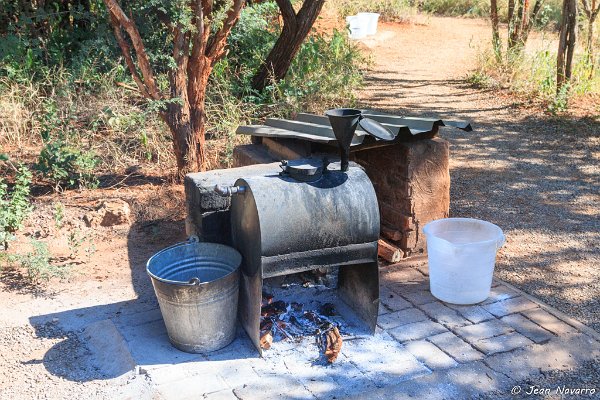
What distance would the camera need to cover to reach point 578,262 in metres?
5.11

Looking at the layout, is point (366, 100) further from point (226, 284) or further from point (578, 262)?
point (226, 284)

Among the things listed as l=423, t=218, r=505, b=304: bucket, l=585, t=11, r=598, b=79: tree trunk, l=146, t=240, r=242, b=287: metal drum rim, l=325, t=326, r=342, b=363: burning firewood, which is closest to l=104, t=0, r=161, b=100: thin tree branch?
l=146, t=240, r=242, b=287: metal drum rim

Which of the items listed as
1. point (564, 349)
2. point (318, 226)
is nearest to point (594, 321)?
point (564, 349)

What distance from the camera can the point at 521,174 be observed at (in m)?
6.90

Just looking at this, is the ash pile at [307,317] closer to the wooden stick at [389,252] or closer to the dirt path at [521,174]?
the wooden stick at [389,252]

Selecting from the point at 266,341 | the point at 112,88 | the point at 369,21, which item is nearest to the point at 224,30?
the point at 112,88

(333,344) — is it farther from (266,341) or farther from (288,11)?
(288,11)

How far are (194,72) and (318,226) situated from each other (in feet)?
9.87

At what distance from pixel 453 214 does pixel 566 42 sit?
4199 millimetres

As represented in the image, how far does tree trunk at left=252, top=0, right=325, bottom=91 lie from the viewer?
27.4ft

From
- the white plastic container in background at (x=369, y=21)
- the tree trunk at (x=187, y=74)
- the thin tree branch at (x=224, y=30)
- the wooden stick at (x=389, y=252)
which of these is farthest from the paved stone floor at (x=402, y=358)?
the white plastic container in background at (x=369, y=21)

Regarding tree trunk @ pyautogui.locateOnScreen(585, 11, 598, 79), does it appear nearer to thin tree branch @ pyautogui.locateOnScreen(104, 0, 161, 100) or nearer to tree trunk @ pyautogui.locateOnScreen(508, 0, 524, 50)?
tree trunk @ pyautogui.locateOnScreen(508, 0, 524, 50)

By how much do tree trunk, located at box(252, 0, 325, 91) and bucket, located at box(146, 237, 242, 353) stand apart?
14.8 ft

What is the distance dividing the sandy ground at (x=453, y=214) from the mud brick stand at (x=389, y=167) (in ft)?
2.24
